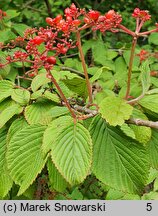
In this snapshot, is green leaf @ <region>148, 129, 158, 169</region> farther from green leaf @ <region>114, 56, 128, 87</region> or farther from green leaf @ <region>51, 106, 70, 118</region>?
green leaf @ <region>114, 56, 128, 87</region>

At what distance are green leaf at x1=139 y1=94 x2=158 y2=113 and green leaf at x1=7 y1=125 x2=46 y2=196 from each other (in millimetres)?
295

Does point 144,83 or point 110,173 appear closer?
point 110,173

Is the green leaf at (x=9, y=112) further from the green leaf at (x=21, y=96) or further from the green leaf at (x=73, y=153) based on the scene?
the green leaf at (x=73, y=153)

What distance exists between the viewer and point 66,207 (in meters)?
1.30

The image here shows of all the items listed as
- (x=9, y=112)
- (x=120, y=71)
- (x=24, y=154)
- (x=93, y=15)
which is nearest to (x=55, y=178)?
(x=24, y=154)

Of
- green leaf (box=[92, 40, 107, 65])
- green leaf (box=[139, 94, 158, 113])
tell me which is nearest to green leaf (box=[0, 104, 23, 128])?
green leaf (box=[139, 94, 158, 113])

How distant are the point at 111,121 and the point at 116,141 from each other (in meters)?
0.10

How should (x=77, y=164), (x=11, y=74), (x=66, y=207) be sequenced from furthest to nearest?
(x=11, y=74)
(x=66, y=207)
(x=77, y=164)

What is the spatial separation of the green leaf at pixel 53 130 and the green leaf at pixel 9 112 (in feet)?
0.52

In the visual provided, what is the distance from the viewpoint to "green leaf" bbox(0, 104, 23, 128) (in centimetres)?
112

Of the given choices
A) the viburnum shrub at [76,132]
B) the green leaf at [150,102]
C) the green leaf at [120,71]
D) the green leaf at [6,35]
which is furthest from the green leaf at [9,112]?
the green leaf at [120,71]

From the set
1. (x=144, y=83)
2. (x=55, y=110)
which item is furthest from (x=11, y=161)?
(x=144, y=83)

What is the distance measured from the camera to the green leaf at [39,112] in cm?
110

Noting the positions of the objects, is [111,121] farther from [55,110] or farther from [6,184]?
[6,184]
